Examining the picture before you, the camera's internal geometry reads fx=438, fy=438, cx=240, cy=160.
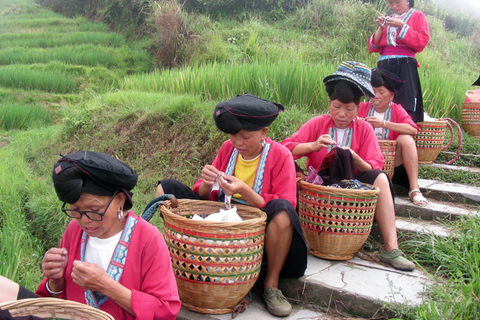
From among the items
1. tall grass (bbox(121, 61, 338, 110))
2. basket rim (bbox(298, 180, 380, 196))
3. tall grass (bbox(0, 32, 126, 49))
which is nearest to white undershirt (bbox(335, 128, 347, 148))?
basket rim (bbox(298, 180, 380, 196))

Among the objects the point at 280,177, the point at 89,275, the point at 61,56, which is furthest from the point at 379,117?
the point at 61,56

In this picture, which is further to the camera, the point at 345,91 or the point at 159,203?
the point at 345,91

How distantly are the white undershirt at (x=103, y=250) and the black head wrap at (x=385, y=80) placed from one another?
2.85 meters

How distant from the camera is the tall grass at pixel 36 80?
1082 centimetres

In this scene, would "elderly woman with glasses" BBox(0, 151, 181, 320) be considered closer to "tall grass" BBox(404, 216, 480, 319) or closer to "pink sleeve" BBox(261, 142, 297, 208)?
"pink sleeve" BBox(261, 142, 297, 208)

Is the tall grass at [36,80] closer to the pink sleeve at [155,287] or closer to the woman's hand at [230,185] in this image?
the woman's hand at [230,185]

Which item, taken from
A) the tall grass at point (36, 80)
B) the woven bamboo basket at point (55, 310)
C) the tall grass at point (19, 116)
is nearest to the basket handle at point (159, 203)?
the woven bamboo basket at point (55, 310)

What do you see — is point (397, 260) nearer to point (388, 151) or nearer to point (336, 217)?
point (336, 217)

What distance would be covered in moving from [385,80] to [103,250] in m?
2.98

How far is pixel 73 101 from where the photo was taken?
34.2 ft

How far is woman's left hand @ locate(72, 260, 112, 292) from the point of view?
1.66m

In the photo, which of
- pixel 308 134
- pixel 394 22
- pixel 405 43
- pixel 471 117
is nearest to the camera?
pixel 308 134

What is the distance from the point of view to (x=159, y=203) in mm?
2404

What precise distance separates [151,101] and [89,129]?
115 cm
